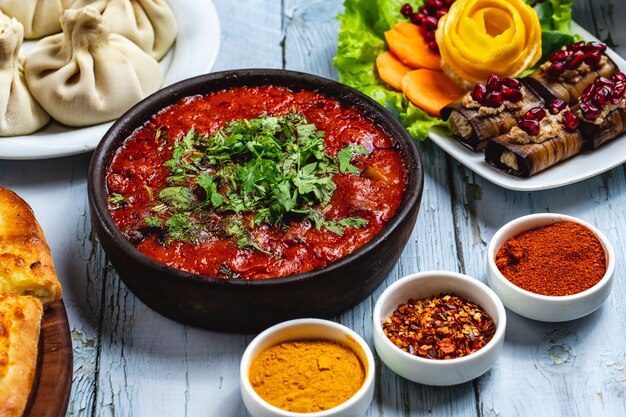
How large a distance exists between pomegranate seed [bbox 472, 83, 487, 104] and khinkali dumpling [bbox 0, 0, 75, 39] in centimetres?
243

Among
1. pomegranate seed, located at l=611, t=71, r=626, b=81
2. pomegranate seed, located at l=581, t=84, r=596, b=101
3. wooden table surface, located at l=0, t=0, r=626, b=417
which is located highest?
pomegranate seed, located at l=611, t=71, r=626, b=81

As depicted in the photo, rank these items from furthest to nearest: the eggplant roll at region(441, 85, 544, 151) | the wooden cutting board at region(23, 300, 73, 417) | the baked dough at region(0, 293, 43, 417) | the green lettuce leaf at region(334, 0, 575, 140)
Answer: the green lettuce leaf at region(334, 0, 575, 140)
the eggplant roll at region(441, 85, 544, 151)
the wooden cutting board at region(23, 300, 73, 417)
the baked dough at region(0, 293, 43, 417)

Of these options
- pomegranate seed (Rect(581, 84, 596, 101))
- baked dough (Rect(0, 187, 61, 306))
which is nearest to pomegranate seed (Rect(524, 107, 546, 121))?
pomegranate seed (Rect(581, 84, 596, 101))

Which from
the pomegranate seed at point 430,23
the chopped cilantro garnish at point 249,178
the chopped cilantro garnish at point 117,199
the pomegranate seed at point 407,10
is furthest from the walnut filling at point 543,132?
the chopped cilantro garnish at point 117,199

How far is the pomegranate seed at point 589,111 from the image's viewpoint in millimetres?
4680

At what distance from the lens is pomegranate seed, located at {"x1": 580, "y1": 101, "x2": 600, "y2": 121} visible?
15.4ft

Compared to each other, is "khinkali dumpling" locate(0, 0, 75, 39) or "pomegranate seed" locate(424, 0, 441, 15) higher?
"pomegranate seed" locate(424, 0, 441, 15)

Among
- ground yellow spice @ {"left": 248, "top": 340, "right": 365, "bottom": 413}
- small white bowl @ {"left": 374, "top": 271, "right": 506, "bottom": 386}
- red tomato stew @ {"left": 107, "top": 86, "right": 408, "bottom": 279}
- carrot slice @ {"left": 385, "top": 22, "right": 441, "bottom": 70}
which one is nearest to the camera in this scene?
ground yellow spice @ {"left": 248, "top": 340, "right": 365, "bottom": 413}

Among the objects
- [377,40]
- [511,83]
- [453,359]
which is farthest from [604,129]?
[453,359]

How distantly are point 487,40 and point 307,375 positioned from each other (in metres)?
2.32

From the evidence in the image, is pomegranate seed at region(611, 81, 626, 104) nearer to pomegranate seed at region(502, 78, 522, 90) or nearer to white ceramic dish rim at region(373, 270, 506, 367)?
pomegranate seed at region(502, 78, 522, 90)

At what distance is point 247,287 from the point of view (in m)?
3.67

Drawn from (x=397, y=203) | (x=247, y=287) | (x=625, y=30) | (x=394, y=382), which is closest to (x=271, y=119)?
(x=397, y=203)

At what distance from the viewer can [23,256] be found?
12.3 feet
